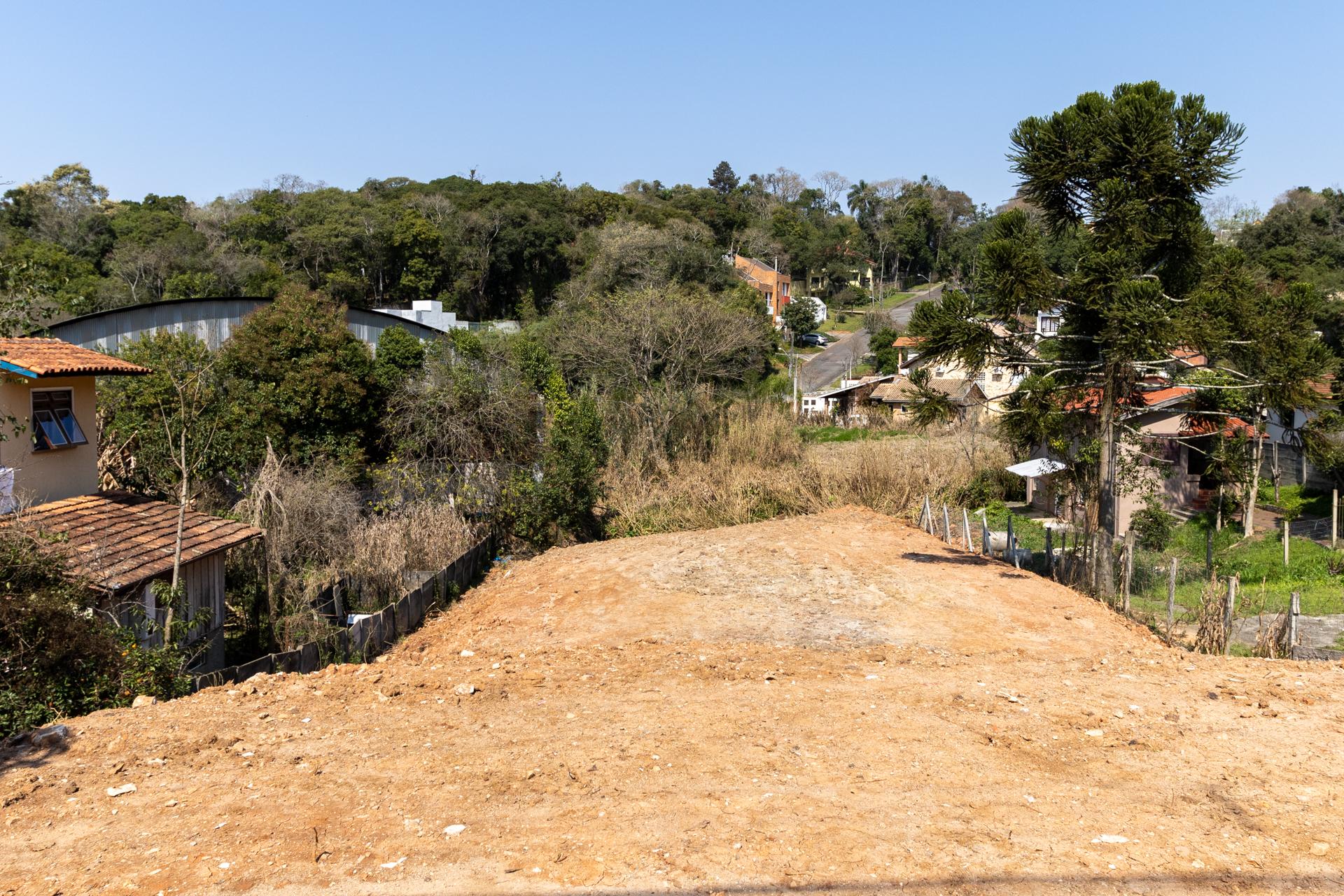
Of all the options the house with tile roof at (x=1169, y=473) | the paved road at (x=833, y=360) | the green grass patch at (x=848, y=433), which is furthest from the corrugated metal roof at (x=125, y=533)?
the paved road at (x=833, y=360)

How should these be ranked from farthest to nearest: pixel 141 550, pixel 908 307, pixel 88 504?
pixel 908 307 → pixel 88 504 → pixel 141 550

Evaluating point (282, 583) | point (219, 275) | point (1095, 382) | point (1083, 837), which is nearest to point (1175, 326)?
point (1095, 382)

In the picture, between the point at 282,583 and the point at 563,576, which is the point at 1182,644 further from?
the point at 282,583

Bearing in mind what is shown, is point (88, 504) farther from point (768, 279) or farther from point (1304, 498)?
point (768, 279)

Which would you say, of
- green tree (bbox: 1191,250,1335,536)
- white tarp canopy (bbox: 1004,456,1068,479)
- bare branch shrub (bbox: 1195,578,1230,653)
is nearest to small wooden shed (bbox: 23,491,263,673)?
bare branch shrub (bbox: 1195,578,1230,653)

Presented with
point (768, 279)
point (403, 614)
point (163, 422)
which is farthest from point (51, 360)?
point (768, 279)

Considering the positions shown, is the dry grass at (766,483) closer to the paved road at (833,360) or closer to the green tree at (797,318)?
the paved road at (833,360)

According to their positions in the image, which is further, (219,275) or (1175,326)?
(219,275)

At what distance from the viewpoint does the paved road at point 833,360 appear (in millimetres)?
54031

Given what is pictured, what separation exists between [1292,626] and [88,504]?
14.2 meters

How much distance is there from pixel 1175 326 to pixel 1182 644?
3905 mm

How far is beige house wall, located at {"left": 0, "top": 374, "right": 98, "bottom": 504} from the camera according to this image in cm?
1201

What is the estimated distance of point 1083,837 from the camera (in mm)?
6180

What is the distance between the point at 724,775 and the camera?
726 centimetres
